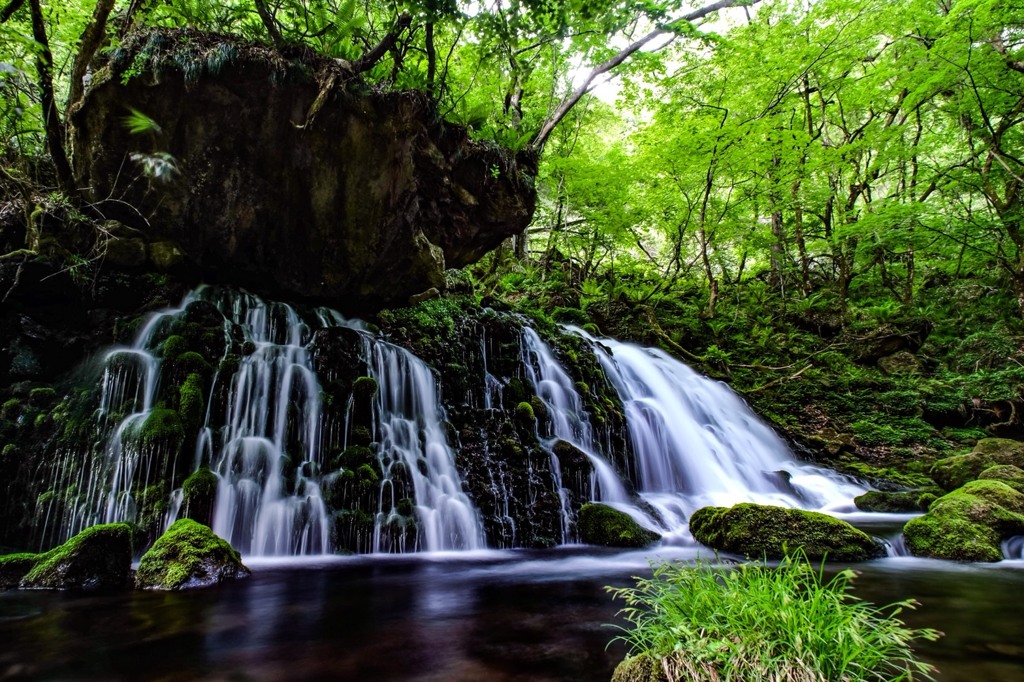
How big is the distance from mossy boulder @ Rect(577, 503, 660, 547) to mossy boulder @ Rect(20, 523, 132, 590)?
550 cm

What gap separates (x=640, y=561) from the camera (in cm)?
600

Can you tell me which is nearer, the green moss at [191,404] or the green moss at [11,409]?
the green moss at [11,409]

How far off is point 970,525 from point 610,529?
177 inches

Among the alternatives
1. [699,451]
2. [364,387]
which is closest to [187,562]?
[364,387]

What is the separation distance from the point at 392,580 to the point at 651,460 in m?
6.37

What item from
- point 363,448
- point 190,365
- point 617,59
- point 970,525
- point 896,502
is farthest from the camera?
point 617,59

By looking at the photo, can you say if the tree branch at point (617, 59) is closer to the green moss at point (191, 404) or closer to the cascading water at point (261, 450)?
the cascading water at point (261, 450)

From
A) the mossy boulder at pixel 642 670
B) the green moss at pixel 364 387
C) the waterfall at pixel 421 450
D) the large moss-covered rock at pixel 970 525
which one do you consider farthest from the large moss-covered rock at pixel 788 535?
the green moss at pixel 364 387

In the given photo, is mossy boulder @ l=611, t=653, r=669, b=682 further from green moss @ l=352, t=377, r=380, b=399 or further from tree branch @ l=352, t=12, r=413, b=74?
tree branch @ l=352, t=12, r=413, b=74

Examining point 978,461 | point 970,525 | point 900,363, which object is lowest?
point 970,525

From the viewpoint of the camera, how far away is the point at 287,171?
8023 millimetres

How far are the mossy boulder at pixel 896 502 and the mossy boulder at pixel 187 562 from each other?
396 inches

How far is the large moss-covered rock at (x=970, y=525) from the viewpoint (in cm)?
588

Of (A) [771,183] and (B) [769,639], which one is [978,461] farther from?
(B) [769,639]
